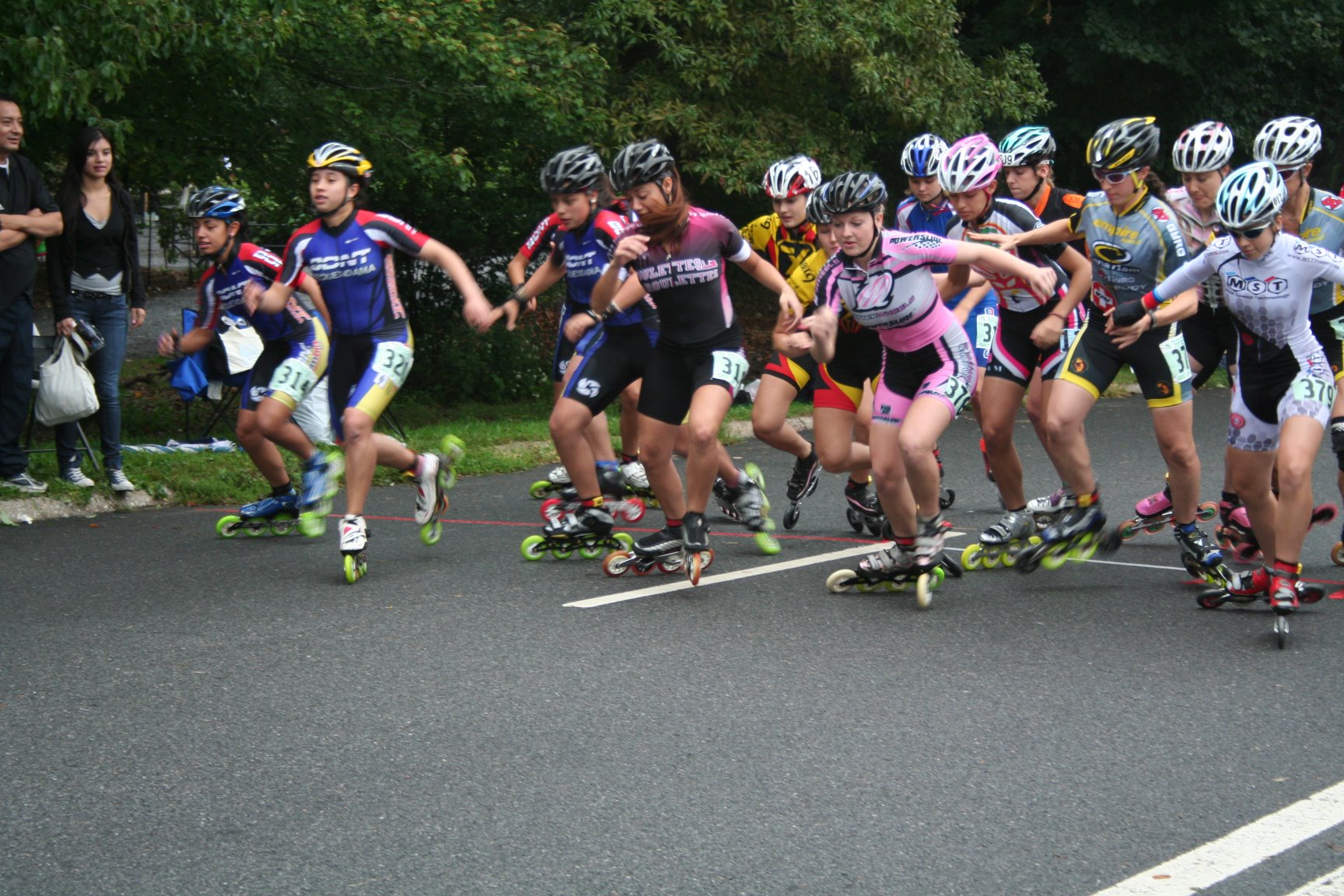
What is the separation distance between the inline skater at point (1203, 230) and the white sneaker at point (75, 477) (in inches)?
270

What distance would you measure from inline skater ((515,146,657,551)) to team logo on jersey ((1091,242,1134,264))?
243 centimetres

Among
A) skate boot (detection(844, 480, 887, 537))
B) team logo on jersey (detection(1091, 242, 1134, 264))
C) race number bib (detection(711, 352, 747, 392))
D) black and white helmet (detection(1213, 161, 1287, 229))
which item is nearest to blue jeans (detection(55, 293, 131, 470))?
race number bib (detection(711, 352, 747, 392))

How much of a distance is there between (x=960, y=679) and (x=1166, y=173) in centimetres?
2021

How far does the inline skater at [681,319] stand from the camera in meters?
7.46

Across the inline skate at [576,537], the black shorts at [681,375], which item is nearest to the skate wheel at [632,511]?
the inline skate at [576,537]

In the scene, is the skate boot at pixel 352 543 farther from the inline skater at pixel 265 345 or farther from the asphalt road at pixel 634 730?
the inline skater at pixel 265 345

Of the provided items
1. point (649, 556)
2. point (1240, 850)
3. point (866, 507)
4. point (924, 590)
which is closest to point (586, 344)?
point (649, 556)

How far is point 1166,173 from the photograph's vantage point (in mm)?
24203

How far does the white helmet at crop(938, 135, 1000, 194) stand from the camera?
7.82m

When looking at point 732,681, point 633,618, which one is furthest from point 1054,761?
point 633,618

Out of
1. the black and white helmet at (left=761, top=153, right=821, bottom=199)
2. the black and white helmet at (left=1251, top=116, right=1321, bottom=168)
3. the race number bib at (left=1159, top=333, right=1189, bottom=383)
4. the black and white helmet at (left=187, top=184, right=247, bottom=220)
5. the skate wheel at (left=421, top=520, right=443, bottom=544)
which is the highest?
the black and white helmet at (left=1251, top=116, right=1321, bottom=168)

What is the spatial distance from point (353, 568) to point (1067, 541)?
12.2 ft

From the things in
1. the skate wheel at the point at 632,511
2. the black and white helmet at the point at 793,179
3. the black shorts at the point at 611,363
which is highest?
the black and white helmet at the point at 793,179

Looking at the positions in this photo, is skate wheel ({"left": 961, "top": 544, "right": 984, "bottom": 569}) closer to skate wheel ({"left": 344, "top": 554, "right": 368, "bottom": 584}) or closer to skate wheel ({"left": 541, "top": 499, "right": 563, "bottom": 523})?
skate wheel ({"left": 541, "top": 499, "right": 563, "bottom": 523})
